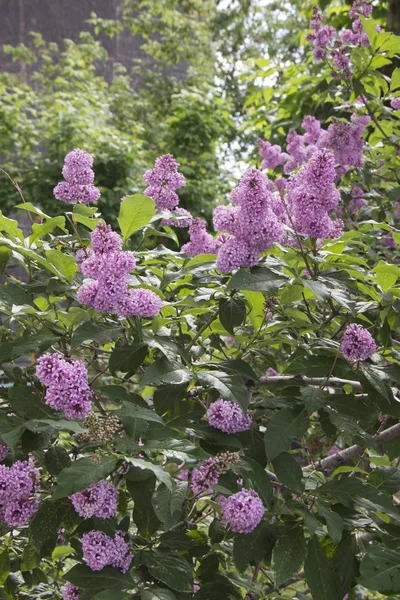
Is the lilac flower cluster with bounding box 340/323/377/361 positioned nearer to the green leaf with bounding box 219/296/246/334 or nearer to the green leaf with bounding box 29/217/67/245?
the green leaf with bounding box 219/296/246/334

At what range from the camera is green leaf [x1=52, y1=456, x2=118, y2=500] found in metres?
1.09

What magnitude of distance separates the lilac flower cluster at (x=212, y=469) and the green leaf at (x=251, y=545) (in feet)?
0.49

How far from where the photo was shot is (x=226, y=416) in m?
1.34

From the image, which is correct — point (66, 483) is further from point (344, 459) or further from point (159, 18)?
point (159, 18)

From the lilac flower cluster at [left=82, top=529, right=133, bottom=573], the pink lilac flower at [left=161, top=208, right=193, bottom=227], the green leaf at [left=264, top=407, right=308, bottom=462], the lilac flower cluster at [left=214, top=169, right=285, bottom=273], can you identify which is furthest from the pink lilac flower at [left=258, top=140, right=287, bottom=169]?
the lilac flower cluster at [left=82, top=529, right=133, bottom=573]

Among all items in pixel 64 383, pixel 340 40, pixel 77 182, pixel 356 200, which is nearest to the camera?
pixel 64 383

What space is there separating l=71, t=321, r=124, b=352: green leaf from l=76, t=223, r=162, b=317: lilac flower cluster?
2.6 inches

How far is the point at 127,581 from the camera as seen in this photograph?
1276 mm

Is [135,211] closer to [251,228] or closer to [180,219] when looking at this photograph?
[251,228]

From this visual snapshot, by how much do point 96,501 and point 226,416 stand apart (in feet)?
0.90

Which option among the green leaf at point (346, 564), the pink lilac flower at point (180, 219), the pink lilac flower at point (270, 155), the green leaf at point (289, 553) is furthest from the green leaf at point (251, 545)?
the pink lilac flower at point (270, 155)

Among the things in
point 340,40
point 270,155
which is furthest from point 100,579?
point 270,155

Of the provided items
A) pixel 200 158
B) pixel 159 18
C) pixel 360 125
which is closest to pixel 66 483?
pixel 360 125

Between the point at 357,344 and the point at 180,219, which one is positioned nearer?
the point at 357,344
